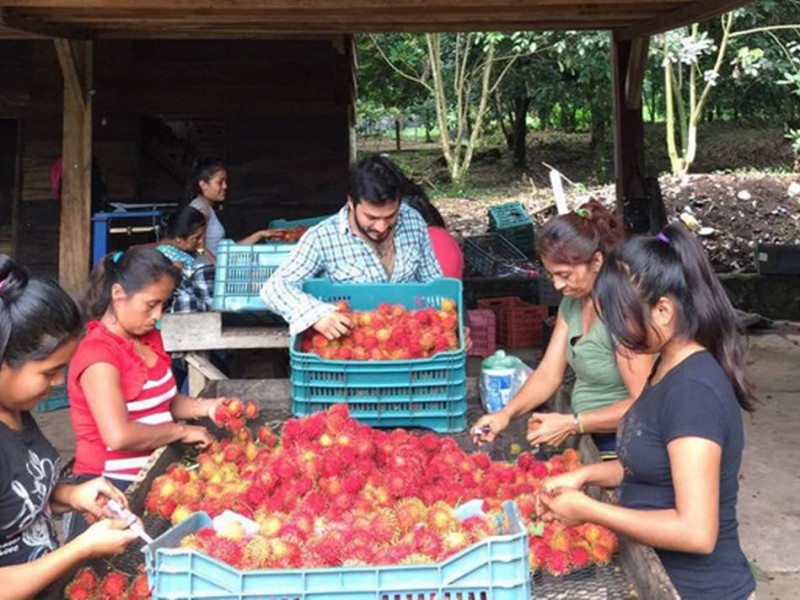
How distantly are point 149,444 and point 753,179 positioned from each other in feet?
44.7

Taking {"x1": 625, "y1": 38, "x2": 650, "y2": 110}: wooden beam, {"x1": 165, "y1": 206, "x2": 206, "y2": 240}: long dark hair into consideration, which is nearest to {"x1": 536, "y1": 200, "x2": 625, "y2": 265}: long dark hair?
{"x1": 165, "y1": 206, "x2": 206, "y2": 240}: long dark hair

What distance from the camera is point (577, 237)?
8.38 feet

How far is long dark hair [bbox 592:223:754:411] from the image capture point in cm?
172

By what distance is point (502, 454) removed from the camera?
2600mm

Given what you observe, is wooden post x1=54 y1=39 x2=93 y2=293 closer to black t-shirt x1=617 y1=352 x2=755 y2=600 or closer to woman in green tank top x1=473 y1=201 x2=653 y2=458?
woman in green tank top x1=473 y1=201 x2=653 y2=458

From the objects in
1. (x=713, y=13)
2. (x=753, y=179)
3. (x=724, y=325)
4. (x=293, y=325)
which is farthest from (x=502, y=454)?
(x=753, y=179)

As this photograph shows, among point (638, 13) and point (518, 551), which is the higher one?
point (638, 13)

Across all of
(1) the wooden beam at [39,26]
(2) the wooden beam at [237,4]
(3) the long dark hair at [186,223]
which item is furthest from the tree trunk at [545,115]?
(3) the long dark hair at [186,223]

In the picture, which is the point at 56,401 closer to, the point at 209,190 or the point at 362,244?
the point at 209,190

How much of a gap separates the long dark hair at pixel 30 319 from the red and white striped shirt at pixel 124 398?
719 millimetres

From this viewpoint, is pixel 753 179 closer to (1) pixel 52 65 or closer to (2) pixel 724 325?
(1) pixel 52 65

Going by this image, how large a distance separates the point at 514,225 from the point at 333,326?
7.58m

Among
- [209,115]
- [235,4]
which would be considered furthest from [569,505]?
[209,115]

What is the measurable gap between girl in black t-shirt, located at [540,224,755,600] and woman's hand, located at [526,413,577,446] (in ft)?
1.75
